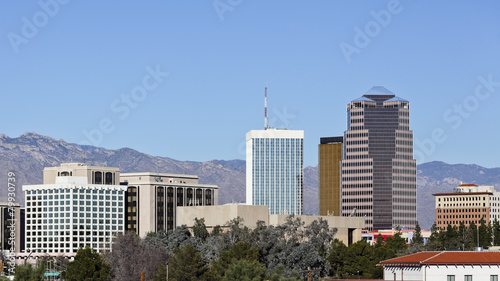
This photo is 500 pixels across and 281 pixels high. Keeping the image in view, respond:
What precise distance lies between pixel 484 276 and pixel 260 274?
34.7m

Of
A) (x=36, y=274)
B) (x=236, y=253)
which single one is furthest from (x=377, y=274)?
(x=36, y=274)

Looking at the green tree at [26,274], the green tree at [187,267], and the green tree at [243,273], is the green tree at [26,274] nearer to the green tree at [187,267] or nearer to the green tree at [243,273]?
the green tree at [187,267]

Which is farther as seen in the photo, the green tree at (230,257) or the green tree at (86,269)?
the green tree at (86,269)

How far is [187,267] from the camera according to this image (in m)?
166

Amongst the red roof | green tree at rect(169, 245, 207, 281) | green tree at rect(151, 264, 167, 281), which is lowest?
green tree at rect(151, 264, 167, 281)

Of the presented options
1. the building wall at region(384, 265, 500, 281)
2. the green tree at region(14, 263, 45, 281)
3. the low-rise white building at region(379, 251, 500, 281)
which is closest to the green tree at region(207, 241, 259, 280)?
the green tree at region(14, 263, 45, 281)

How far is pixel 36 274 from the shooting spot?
154 m

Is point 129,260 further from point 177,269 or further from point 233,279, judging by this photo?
point 233,279

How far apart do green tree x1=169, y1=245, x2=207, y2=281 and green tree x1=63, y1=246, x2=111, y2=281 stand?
15.4m

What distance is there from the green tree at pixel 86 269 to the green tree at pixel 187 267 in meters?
15.4

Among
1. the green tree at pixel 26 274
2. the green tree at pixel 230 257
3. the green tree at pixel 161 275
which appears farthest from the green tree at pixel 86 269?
the green tree at pixel 230 257

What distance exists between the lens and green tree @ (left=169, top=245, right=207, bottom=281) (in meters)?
165

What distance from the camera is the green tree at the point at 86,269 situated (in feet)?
565

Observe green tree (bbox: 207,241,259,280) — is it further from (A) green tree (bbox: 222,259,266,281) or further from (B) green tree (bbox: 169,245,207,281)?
(A) green tree (bbox: 222,259,266,281)
